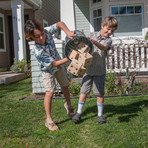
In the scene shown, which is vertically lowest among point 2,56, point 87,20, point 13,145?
point 13,145

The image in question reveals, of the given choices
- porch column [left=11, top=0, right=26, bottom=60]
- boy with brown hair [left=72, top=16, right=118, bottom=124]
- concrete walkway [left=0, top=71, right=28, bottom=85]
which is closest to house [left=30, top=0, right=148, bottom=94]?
porch column [left=11, top=0, right=26, bottom=60]

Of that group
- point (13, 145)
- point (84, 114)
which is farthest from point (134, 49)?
point (13, 145)

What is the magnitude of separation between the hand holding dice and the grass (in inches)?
32.3

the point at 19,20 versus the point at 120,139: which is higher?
the point at 19,20

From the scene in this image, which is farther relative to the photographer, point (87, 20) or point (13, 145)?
point (87, 20)

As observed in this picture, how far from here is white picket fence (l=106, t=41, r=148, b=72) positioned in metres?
6.55

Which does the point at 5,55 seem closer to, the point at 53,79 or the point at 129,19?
the point at 129,19

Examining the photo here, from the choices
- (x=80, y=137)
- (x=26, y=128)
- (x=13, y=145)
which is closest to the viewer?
(x=13, y=145)

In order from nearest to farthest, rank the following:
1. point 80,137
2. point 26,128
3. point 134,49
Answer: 1. point 80,137
2. point 26,128
3. point 134,49

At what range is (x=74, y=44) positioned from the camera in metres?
2.87

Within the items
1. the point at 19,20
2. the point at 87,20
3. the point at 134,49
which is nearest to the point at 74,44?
the point at 134,49

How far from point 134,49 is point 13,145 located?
16.3 ft

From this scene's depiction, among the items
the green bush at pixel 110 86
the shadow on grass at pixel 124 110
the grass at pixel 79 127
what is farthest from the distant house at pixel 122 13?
the shadow on grass at pixel 124 110

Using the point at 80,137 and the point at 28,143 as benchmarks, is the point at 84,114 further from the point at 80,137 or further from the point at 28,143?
the point at 28,143
